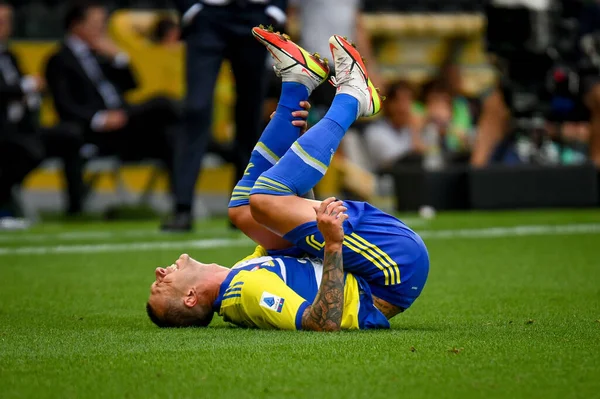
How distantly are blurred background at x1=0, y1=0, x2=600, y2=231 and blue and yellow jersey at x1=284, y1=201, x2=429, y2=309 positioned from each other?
14.7 feet

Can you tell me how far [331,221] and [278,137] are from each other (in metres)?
0.94

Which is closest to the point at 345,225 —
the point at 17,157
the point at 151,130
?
the point at 17,157

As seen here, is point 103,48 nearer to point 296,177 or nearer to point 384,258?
point 296,177

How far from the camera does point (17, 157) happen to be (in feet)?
37.3

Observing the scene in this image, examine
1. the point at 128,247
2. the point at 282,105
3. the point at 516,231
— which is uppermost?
the point at 282,105

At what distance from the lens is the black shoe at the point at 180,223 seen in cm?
933

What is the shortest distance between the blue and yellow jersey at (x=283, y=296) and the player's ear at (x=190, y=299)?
0.37 feet

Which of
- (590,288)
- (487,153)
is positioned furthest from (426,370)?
(487,153)

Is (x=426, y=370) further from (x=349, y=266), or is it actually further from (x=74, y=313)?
(x=74, y=313)

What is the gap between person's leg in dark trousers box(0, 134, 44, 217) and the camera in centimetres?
1134

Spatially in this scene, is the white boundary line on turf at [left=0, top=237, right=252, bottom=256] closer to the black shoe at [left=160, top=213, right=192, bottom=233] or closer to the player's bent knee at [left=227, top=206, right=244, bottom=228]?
the black shoe at [left=160, top=213, right=192, bottom=233]

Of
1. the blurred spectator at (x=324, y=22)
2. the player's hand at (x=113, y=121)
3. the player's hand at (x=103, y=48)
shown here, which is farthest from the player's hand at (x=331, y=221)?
the player's hand at (x=103, y=48)

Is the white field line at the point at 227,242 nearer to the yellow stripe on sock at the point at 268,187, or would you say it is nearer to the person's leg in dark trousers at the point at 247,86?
the person's leg in dark trousers at the point at 247,86

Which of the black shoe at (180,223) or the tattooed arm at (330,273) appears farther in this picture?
the black shoe at (180,223)
